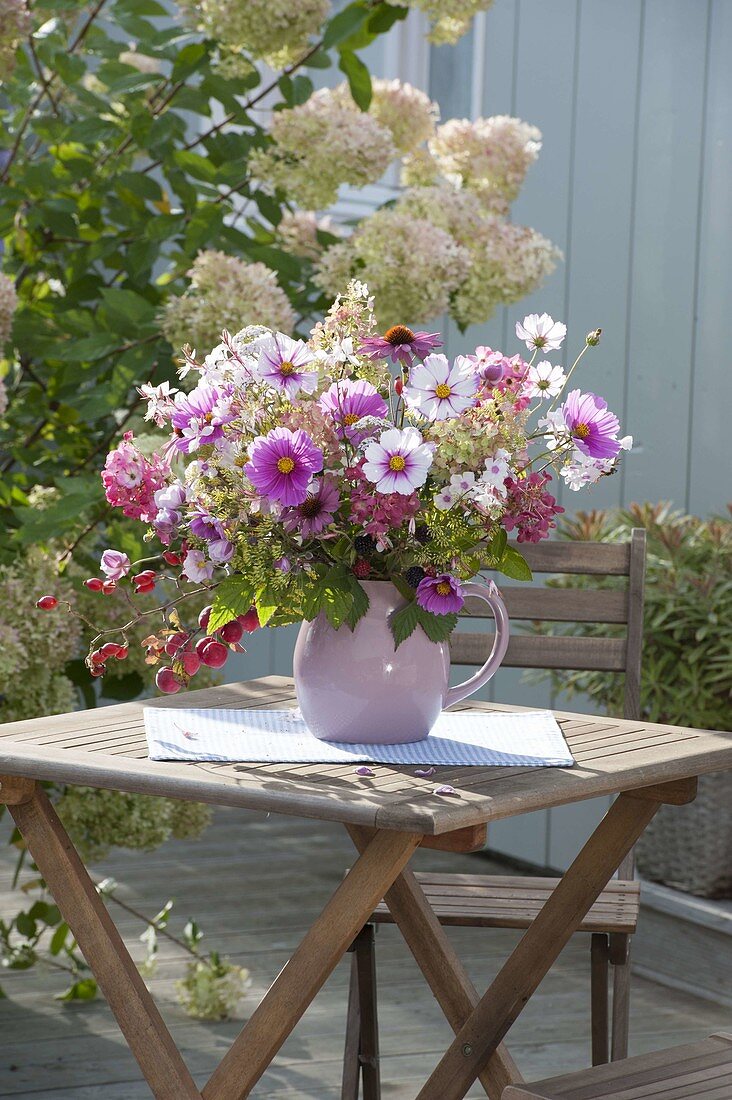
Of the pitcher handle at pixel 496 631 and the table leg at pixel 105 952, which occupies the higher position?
the pitcher handle at pixel 496 631

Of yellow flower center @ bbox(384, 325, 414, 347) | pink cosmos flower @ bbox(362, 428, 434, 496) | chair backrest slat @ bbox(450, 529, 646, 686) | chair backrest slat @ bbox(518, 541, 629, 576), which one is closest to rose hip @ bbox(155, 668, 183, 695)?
pink cosmos flower @ bbox(362, 428, 434, 496)

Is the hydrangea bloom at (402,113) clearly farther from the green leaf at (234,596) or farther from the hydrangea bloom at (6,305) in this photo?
the green leaf at (234,596)

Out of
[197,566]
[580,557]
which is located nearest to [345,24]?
[580,557]

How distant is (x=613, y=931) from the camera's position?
2016 mm

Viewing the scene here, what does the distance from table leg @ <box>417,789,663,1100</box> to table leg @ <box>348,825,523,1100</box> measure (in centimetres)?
6

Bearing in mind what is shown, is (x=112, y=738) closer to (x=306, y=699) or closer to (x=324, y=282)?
(x=306, y=699)

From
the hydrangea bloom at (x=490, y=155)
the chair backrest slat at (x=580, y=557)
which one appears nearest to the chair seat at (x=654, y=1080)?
the chair backrest slat at (x=580, y=557)

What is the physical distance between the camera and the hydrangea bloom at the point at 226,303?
2348mm

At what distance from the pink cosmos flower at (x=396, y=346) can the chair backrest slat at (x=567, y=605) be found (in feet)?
2.92

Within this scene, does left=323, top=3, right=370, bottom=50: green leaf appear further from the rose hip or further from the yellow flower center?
the rose hip

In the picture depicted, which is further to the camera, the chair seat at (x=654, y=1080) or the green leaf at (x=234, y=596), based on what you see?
the green leaf at (x=234, y=596)

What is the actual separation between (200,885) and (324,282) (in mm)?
1863

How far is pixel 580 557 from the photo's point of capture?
242 centimetres

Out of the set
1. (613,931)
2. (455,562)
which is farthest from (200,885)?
(455,562)
